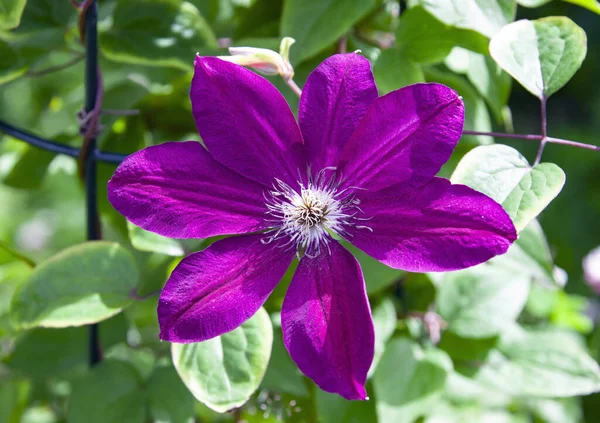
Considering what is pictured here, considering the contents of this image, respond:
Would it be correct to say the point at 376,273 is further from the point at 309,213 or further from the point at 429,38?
the point at 429,38

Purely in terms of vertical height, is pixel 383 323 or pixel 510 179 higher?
pixel 510 179

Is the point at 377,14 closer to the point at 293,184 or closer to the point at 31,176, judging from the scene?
the point at 293,184

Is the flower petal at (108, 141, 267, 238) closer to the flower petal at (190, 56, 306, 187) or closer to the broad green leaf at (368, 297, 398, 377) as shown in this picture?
the flower petal at (190, 56, 306, 187)

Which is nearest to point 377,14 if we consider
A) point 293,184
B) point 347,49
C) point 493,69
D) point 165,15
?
point 347,49

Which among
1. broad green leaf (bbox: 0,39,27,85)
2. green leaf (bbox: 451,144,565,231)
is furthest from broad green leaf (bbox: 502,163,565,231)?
broad green leaf (bbox: 0,39,27,85)

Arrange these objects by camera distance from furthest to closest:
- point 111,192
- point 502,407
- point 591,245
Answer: point 591,245 < point 502,407 < point 111,192

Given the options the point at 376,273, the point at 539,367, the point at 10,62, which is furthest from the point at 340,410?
the point at 10,62
